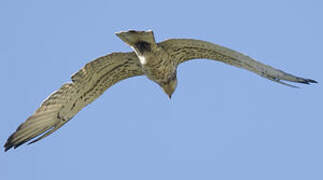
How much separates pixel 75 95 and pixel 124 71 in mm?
1019

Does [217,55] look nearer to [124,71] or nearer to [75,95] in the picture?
[124,71]

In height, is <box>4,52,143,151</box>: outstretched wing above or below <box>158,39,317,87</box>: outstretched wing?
below

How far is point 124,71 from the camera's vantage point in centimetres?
1168

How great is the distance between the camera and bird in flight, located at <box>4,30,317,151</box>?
432 inches

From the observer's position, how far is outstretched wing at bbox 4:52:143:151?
1098 cm

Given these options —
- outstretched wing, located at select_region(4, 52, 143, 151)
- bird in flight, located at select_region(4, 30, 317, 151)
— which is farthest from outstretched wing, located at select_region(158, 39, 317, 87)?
outstretched wing, located at select_region(4, 52, 143, 151)

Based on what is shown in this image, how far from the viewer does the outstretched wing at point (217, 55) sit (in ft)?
36.6

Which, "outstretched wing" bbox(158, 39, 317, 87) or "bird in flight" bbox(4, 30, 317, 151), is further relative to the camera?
"outstretched wing" bbox(158, 39, 317, 87)

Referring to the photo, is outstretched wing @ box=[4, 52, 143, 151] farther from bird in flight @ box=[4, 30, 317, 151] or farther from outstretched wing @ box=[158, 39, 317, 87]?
outstretched wing @ box=[158, 39, 317, 87]

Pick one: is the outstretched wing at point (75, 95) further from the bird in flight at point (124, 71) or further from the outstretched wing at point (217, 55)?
the outstretched wing at point (217, 55)

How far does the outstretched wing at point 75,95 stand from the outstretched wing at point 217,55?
74 centimetres

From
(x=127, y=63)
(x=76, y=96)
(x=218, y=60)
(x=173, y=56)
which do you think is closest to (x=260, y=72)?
(x=218, y=60)

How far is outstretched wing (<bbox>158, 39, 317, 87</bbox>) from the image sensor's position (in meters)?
11.1

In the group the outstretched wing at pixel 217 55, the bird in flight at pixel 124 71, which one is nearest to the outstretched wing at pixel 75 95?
the bird in flight at pixel 124 71
